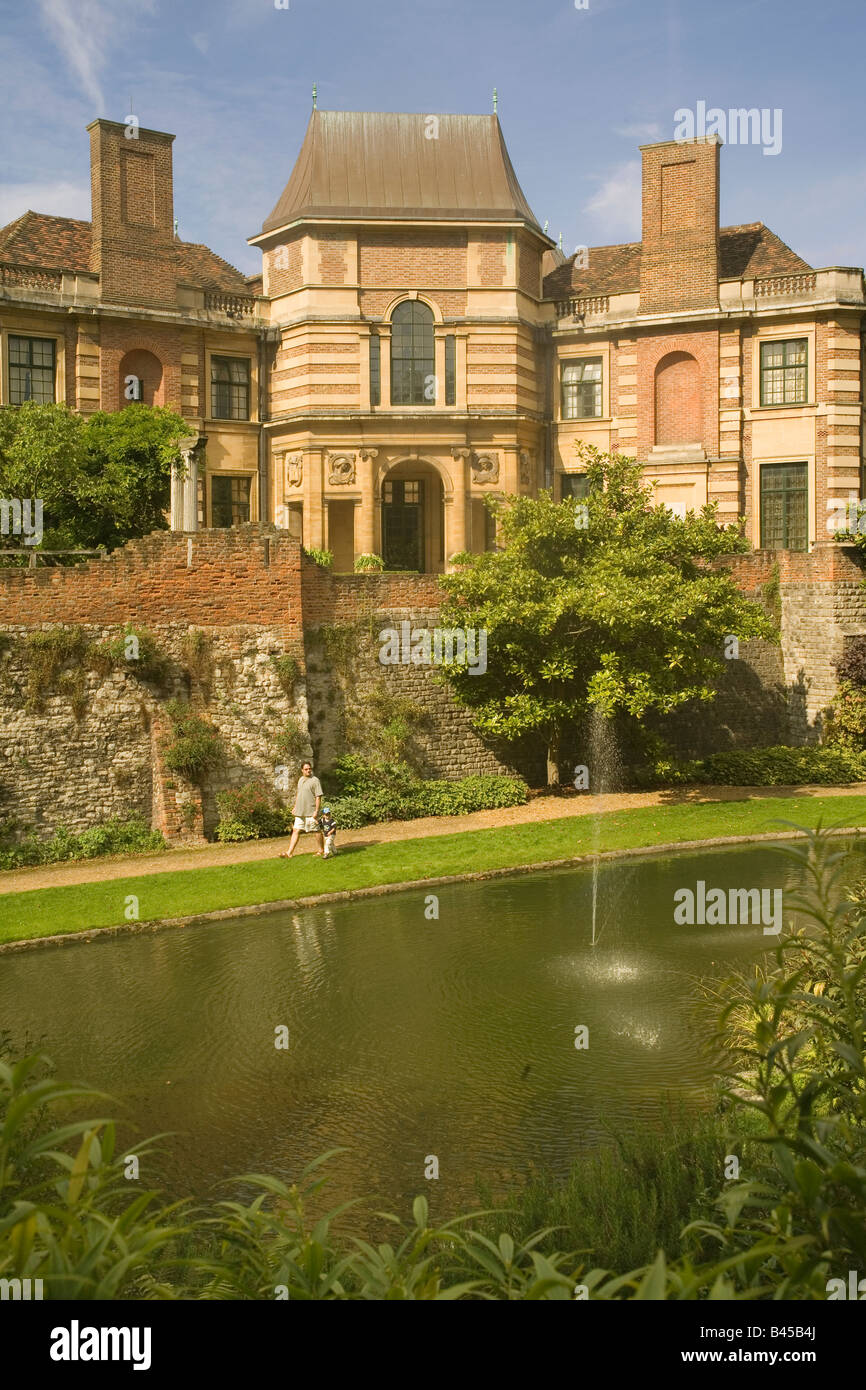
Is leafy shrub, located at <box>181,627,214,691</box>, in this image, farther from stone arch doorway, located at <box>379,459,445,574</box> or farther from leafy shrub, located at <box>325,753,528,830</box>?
stone arch doorway, located at <box>379,459,445,574</box>

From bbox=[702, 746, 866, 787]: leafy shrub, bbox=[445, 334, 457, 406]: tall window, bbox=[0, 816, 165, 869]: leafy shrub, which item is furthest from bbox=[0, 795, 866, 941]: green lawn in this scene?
bbox=[445, 334, 457, 406]: tall window

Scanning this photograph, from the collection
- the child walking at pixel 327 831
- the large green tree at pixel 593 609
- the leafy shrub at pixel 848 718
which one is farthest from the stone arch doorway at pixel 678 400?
the child walking at pixel 327 831

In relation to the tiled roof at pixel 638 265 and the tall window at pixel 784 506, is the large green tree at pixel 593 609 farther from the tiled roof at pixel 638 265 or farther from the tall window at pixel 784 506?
the tiled roof at pixel 638 265

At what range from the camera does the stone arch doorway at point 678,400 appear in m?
38.1

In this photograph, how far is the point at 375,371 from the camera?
36.9 m

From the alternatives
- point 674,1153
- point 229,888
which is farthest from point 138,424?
point 674,1153

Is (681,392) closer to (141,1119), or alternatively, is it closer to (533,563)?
(533,563)

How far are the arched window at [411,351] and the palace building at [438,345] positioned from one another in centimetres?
7

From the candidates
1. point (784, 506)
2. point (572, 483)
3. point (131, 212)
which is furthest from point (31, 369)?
point (784, 506)

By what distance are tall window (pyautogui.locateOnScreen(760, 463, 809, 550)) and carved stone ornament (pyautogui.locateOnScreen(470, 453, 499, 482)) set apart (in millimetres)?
8309

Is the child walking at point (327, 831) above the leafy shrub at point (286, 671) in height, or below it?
below

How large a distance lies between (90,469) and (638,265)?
2095 centimetres
